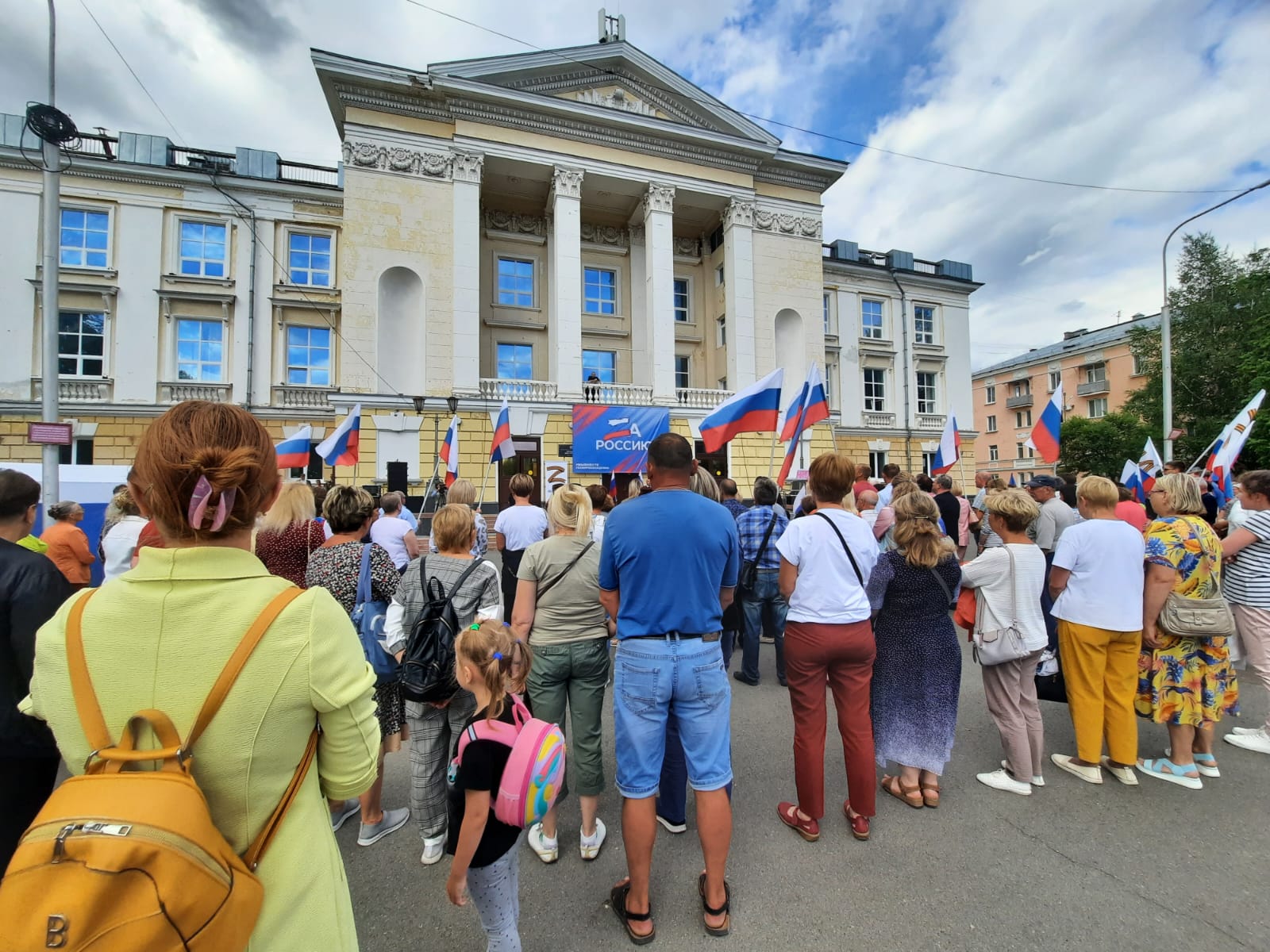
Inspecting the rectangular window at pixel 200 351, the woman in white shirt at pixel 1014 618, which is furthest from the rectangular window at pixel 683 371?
the woman in white shirt at pixel 1014 618

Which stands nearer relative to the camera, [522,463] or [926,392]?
[522,463]

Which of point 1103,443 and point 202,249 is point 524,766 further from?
point 1103,443

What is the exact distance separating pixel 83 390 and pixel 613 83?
21.5m

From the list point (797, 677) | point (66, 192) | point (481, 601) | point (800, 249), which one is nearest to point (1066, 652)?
point (797, 677)

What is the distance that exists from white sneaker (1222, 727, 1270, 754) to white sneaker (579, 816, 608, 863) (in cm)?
480

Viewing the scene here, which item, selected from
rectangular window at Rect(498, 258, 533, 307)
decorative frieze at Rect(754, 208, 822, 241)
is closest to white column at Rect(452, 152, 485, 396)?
rectangular window at Rect(498, 258, 533, 307)

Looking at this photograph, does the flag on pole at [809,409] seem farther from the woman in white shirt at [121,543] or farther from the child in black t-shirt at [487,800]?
the woman in white shirt at [121,543]

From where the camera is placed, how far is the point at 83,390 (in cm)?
1856

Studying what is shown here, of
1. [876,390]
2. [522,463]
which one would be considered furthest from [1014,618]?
[876,390]

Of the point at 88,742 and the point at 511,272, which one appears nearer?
the point at 88,742

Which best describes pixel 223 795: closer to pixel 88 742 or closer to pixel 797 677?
pixel 88 742

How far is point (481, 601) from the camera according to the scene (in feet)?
9.88

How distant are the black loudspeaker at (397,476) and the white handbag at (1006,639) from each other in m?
16.7

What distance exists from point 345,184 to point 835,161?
18.9 metres
